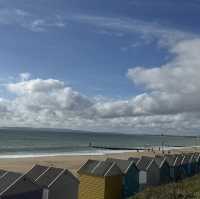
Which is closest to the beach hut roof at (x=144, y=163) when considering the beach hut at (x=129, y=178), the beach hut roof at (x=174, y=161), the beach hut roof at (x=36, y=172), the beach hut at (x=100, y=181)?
the beach hut at (x=129, y=178)

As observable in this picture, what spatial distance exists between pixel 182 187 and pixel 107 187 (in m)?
4.68

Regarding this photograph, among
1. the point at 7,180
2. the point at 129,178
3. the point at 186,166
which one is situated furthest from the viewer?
the point at 186,166

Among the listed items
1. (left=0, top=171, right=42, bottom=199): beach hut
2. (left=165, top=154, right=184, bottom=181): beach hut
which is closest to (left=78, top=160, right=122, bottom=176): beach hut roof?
(left=0, top=171, right=42, bottom=199): beach hut

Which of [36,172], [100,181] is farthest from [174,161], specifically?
[36,172]

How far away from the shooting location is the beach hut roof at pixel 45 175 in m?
20.4

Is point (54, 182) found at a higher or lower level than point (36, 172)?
lower

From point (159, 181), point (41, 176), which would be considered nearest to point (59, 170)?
point (41, 176)

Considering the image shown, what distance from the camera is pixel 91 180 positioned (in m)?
23.8

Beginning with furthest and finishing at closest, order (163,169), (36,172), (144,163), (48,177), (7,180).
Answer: (163,169) < (144,163) < (36,172) < (48,177) < (7,180)

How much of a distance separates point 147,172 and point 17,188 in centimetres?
1475

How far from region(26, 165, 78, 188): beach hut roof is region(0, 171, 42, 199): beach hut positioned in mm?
1956

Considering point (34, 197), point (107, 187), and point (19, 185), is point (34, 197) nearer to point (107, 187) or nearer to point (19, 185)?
point (19, 185)

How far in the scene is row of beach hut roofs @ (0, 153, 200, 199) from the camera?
57.5 ft

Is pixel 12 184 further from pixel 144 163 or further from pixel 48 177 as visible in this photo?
pixel 144 163
